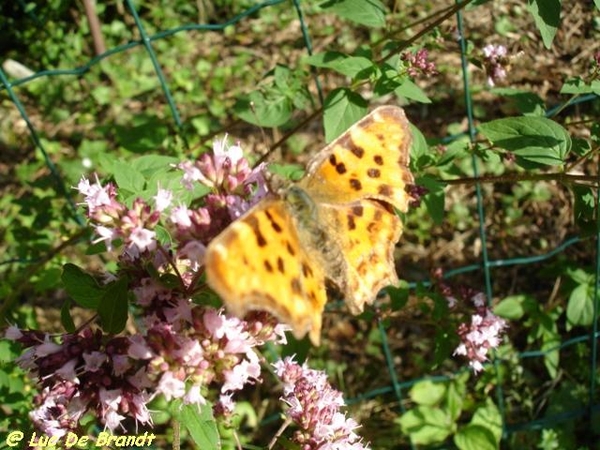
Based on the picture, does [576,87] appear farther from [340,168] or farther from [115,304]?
[115,304]

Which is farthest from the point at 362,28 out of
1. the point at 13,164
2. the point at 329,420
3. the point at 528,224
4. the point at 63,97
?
the point at 329,420

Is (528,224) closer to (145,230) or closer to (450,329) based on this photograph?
(450,329)

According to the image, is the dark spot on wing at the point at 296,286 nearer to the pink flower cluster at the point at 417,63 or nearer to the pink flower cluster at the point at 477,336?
the pink flower cluster at the point at 417,63

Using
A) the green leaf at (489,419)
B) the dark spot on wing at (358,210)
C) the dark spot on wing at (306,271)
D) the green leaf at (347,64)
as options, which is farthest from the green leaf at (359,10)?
the green leaf at (489,419)

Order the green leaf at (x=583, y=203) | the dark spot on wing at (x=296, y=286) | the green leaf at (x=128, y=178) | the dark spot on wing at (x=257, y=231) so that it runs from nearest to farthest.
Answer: the dark spot on wing at (x=257, y=231), the dark spot on wing at (x=296, y=286), the green leaf at (x=128, y=178), the green leaf at (x=583, y=203)

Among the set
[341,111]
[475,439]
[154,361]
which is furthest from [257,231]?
[475,439]

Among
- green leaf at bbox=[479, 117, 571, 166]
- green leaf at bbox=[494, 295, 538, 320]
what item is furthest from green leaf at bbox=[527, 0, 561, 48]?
green leaf at bbox=[494, 295, 538, 320]
